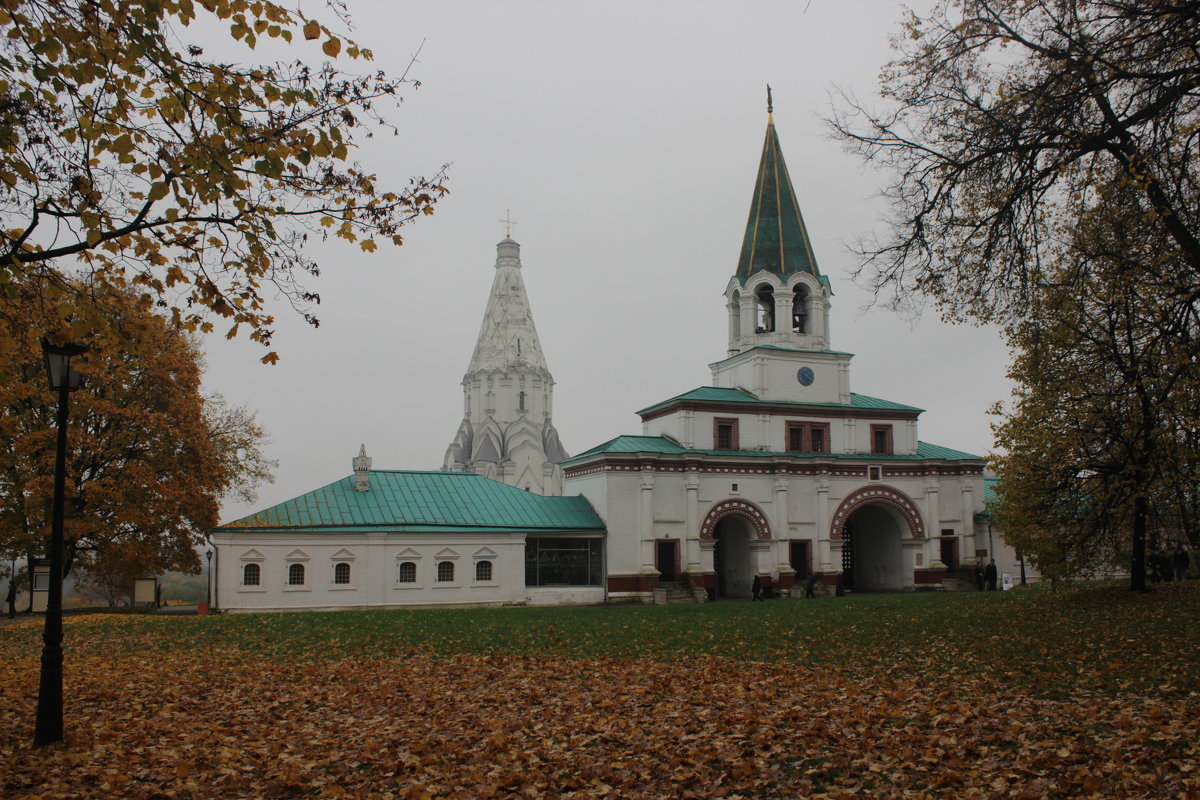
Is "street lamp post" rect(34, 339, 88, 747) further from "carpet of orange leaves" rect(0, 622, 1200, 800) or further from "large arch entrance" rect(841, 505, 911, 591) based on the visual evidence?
"large arch entrance" rect(841, 505, 911, 591)

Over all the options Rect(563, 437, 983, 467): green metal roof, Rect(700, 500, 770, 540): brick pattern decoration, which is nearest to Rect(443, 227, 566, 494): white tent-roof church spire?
Rect(563, 437, 983, 467): green metal roof

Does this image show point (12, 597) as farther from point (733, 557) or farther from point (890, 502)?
point (890, 502)

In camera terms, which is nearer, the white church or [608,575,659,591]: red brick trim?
the white church

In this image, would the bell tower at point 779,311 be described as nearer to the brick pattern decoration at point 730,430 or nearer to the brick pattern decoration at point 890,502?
the brick pattern decoration at point 730,430

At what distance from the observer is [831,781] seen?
7.50m

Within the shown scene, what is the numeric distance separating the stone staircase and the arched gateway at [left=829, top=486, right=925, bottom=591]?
298 inches

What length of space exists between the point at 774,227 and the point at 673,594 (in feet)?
58.9

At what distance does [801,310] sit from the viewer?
1714 inches

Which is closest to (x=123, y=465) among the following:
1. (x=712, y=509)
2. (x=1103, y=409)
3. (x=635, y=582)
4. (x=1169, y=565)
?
(x=635, y=582)

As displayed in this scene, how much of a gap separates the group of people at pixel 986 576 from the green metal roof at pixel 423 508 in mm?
17196

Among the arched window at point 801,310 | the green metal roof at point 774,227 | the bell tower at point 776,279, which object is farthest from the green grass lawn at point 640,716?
the green metal roof at point 774,227

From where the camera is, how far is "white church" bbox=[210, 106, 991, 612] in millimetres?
34531

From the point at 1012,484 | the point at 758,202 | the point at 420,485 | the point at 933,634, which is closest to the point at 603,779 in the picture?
the point at 933,634

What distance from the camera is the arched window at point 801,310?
43250 millimetres
